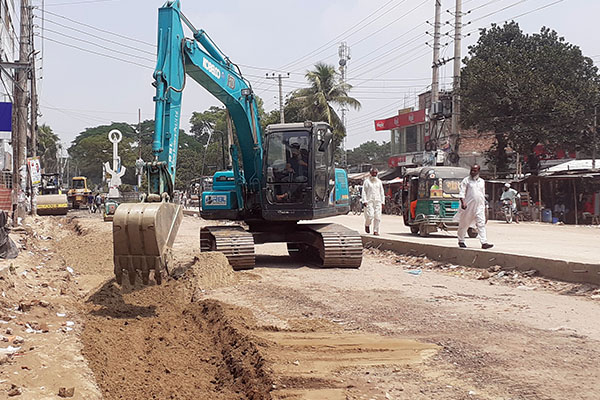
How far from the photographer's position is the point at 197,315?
24.4 feet

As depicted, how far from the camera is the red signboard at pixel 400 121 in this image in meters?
50.1

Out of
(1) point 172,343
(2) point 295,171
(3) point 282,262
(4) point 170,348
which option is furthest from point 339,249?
Answer: (4) point 170,348

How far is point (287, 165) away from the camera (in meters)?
11.4

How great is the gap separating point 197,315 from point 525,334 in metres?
3.62

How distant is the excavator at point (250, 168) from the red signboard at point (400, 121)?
38336 mm

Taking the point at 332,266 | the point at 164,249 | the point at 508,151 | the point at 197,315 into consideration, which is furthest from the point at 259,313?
the point at 508,151

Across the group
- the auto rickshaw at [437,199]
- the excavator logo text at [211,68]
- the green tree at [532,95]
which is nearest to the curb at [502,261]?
the auto rickshaw at [437,199]

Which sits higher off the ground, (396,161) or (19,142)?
(396,161)

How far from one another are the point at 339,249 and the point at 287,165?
1.75m

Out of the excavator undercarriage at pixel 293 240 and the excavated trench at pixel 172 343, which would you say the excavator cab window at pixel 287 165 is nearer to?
the excavator undercarriage at pixel 293 240

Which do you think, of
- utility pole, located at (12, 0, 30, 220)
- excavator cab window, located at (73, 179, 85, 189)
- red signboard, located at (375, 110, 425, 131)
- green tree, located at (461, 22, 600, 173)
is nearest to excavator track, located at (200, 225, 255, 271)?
utility pole, located at (12, 0, 30, 220)

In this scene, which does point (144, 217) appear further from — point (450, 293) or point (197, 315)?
point (450, 293)

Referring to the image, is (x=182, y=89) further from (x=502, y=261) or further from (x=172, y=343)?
(x=502, y=261)

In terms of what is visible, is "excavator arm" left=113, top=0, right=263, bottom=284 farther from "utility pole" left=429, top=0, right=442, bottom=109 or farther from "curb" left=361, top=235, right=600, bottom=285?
"utility pole" left=429, top=0, right=442, bottom=109
